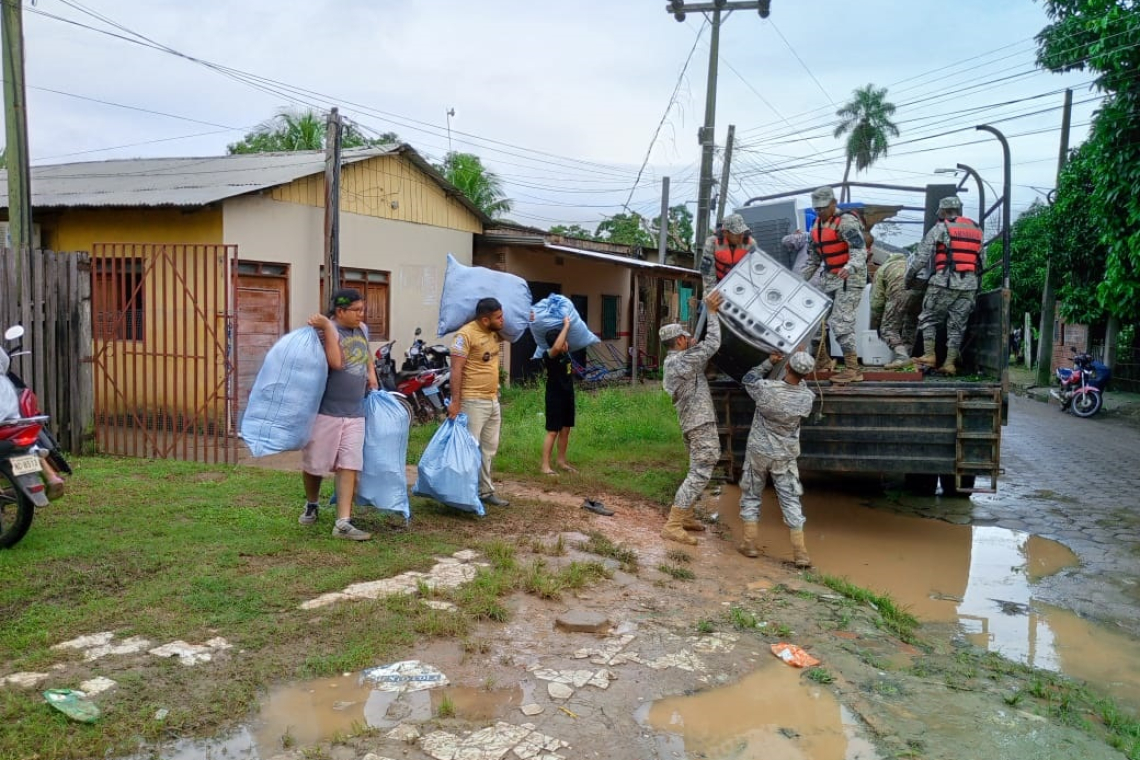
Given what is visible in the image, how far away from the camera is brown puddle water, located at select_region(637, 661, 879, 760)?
3232 millimetres

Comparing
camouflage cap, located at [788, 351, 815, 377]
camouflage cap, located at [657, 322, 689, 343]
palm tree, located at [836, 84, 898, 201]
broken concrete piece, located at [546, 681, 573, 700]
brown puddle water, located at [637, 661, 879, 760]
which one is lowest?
brown puddle water, located at [637, 661, 879, 760]

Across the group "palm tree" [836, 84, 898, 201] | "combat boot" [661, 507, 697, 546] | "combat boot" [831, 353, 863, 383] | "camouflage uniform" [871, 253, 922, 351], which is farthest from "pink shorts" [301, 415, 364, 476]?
"palm tree" [836, 84, 898, 201]

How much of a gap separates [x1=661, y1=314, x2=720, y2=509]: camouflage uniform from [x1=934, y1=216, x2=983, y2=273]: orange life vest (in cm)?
266

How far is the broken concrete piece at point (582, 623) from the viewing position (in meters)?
4.18

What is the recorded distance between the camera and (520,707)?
134 inches

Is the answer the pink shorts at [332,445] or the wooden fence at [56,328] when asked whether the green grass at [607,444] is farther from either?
the wooden fence at [56,328]

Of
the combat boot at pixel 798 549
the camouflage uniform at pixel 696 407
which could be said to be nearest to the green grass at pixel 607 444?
the camouflage uniform at pixel 696 407

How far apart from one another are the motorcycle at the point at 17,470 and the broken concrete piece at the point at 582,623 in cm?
302

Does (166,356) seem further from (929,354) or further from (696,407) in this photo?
(929,354)

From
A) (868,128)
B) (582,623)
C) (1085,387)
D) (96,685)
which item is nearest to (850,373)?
(582,623)

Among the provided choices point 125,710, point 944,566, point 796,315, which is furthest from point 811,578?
point 125,710

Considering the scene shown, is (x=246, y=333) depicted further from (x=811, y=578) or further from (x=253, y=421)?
(x=811, y=578)

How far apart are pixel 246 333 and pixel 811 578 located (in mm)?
7483

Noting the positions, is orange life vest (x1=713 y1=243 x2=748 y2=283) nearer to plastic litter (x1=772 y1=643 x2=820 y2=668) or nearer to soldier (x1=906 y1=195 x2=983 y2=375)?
soldier (x1=906 y1=195 x2=983 y2=375)
